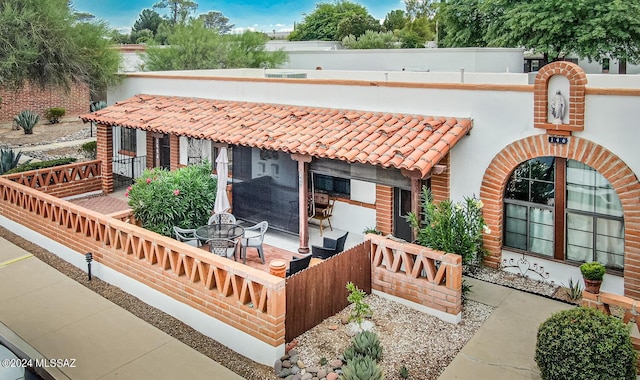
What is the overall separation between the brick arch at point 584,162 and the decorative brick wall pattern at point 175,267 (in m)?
5.31

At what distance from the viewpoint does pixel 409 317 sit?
31.0 feet

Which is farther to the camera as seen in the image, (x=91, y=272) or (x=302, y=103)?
(x=302, y=103)

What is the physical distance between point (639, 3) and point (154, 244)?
28.9 meters

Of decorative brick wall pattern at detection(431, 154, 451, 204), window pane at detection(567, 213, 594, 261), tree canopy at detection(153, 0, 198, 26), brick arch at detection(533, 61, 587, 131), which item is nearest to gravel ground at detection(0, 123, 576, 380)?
window pane at detection(567, 213, 594, 261)

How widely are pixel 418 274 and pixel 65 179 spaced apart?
508 inches

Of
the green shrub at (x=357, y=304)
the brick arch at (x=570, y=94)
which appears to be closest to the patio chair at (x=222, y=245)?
the green shrub at (x=357, y=304)

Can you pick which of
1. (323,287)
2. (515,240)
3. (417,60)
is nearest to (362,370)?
(323,287)

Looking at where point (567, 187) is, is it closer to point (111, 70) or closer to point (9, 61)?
point (111, 70)

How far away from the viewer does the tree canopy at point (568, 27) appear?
28930 millimetres

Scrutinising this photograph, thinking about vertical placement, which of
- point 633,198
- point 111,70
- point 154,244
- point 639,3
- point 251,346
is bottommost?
point 251,346

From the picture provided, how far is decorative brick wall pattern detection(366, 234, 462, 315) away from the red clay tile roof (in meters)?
1.58

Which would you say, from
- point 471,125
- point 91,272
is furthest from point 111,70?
point 471,125

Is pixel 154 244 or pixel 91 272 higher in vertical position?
pixel 154 244

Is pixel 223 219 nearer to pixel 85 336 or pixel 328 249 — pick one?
pixel 328 249
